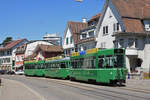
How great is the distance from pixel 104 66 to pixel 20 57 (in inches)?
2520

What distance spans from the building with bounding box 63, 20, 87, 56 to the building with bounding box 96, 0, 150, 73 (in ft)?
42.0

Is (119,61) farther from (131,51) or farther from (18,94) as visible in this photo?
(131,51)

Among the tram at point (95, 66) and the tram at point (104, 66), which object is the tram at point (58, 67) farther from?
the tram at point (104, 66)

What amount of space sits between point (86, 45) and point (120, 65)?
28.9m

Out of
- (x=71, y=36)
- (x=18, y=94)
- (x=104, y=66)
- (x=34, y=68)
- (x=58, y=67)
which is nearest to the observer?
(x=18, y=94)

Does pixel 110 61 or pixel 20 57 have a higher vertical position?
pixel 20 57

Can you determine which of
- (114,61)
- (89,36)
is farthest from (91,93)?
(89,36)

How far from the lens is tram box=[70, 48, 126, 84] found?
20781mm

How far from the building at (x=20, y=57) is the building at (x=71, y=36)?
26.4m

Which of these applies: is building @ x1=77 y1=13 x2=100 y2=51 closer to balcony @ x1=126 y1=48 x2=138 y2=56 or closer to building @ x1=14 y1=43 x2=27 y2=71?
balcony @ x1=126 y1=48 x2=138 y2=56

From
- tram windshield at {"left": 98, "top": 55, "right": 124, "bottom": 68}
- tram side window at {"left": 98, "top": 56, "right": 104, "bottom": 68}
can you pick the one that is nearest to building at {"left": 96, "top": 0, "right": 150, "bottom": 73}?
tram side window at {"left": 98, "top": 56, "right": 104, "bottom": 68}

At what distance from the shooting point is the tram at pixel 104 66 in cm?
2078

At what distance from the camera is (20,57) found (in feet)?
271

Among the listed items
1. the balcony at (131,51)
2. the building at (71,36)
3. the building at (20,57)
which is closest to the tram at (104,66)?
the balcony at (131,51)
